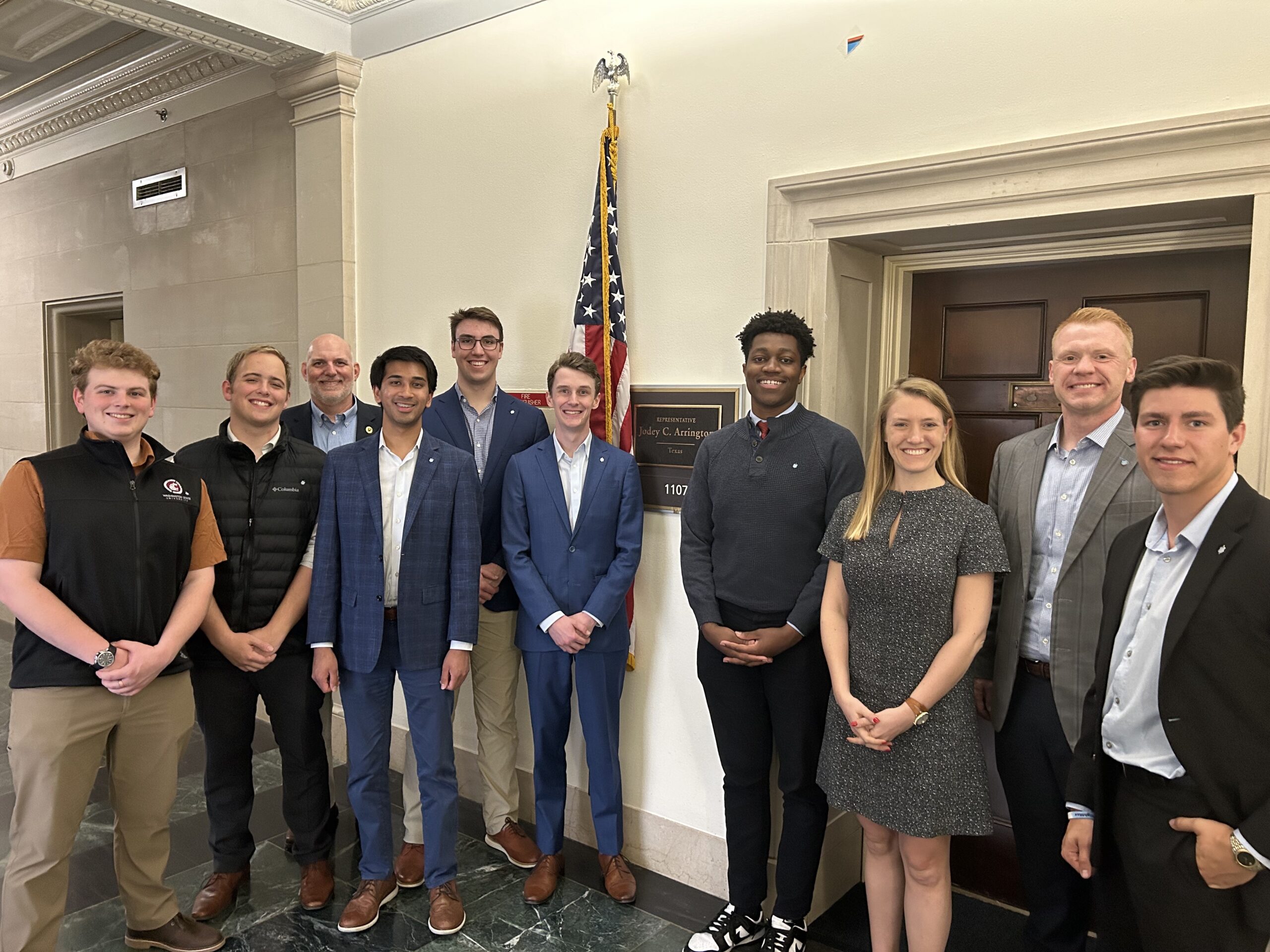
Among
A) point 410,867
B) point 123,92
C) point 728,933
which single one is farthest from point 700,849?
Result: point 123,92

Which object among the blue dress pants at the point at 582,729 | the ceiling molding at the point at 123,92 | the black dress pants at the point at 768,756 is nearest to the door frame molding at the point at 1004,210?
the black dress pants at the point at 768,756

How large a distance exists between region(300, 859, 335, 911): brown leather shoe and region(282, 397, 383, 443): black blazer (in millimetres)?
1542

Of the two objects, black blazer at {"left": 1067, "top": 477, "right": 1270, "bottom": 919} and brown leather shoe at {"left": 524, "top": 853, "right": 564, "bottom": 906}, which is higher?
black blazer at {"left": 1067, "top": 477, "right": 1270, "bottom": 919}

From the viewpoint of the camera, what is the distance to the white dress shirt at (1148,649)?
173 cm

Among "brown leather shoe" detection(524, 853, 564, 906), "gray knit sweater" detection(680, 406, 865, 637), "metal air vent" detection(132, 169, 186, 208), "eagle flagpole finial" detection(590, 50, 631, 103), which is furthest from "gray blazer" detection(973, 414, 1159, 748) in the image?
"metal air vent" detection(132, 169, 186, 208)

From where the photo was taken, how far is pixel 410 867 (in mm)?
3205

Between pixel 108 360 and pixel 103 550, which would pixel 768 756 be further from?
pixel 108 360

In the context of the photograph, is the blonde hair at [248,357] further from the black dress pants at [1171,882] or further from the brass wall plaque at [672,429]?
the black dress pants at [1171,882]

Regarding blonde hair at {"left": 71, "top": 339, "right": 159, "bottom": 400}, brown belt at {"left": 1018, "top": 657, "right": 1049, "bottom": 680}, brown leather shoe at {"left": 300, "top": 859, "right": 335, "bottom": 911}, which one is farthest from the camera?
brown leather shoe at {"left": 300, "top": 859, "right": 335, "bottom": 911}

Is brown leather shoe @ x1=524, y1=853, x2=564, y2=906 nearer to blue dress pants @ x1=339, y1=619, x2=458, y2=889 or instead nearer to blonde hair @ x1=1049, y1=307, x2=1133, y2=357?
blue dress pants @ x1=339, y1=619, x2=458, y2=889

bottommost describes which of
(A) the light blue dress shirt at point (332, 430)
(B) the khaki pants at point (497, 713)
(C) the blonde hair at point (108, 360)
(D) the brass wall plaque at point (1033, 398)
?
(B) the khaki pants at point (497, 713)

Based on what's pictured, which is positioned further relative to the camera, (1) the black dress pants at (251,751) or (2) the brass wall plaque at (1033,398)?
(1) the black dress pants at (251,751)

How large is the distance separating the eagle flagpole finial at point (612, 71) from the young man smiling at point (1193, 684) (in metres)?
2.30

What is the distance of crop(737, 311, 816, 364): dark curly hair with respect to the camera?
8.86ft
